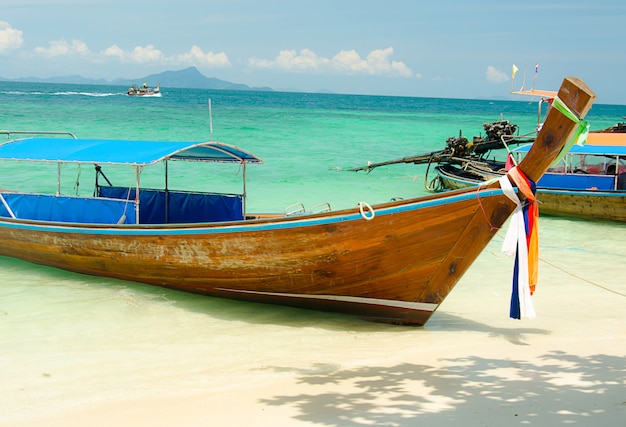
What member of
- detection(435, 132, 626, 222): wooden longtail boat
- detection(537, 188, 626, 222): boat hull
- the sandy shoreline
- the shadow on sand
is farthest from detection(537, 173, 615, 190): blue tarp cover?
the shadow on sand

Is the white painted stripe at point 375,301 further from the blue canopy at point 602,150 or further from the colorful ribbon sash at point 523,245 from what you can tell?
the blue canopy at point 602,150

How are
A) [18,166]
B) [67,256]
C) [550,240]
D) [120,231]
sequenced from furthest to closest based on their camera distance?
1. [18,166]
2. [550,240]
3. [67,256]
4. [120,231]

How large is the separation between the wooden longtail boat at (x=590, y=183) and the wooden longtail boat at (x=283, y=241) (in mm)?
7915

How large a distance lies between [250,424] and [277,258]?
2411 mm

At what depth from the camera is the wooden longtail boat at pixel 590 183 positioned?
559 inches

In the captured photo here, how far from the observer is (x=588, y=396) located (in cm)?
511

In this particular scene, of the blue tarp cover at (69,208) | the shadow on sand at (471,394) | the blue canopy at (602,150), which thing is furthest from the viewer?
the blue canopy at (602,150)

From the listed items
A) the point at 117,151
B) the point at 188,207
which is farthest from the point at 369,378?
the point at 188,207

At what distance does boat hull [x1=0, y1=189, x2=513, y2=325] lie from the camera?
6.10 m

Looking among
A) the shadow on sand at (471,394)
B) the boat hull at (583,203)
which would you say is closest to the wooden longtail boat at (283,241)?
the shadow on sand at (471,394)

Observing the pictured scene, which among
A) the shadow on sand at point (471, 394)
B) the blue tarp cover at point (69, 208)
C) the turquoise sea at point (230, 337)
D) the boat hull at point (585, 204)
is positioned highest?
the blue tarp cover at point (69, 208)

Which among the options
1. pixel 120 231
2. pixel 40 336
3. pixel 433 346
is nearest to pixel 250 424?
pixel 433 346

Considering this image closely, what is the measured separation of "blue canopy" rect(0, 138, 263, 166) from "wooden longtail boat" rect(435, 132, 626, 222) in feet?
22.1

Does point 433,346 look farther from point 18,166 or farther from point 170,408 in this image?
point 18,166
